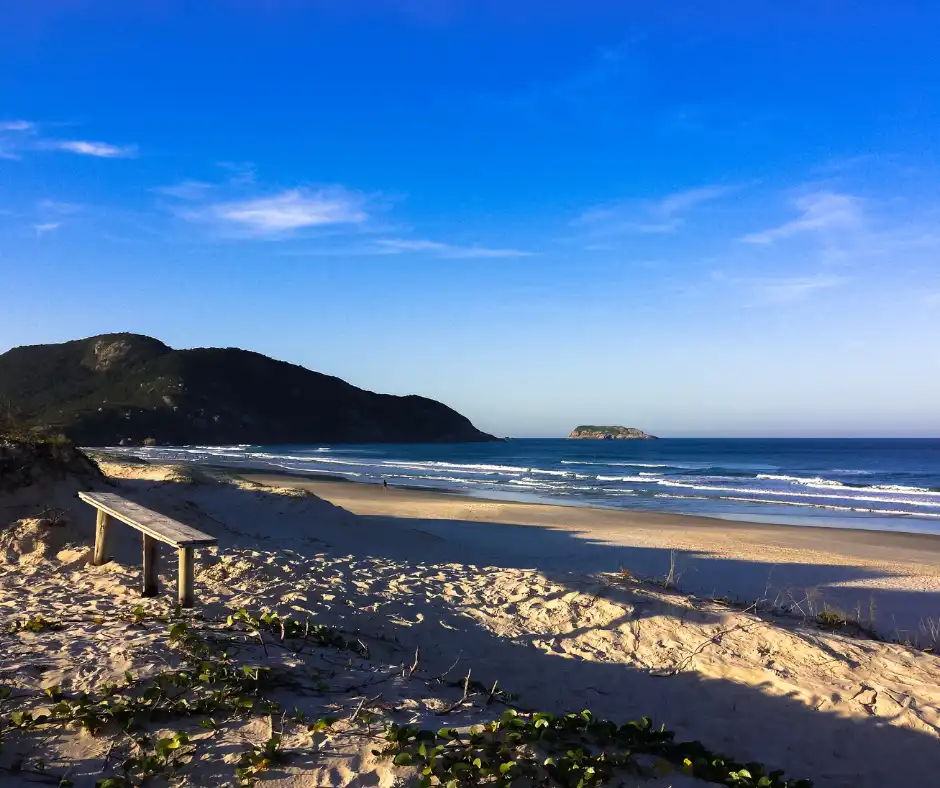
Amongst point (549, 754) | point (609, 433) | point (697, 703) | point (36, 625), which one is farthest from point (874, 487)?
point (609, 433)

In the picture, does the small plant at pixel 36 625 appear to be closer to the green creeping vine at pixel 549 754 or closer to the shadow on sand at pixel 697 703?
the shadow on sand at pixel 697 703

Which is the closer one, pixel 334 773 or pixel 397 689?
pixel 334 773

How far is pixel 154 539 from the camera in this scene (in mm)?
6004

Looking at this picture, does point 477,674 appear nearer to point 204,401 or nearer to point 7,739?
point 7,739

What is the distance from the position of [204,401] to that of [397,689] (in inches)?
4423

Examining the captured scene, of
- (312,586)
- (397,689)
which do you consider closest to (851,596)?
(312,586)

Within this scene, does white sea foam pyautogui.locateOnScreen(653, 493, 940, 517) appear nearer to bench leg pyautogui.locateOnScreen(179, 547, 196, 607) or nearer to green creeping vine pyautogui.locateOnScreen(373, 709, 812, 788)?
green creeping vine pyautogui.locateOnScreen(373, 709, 812, 788)

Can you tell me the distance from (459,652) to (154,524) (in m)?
2.90

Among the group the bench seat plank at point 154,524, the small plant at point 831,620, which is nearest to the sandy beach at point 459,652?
the small plant at point 831,620

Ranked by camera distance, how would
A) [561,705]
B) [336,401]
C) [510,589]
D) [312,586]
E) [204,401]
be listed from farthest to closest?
[336,401], [204,401], [510,589], [312,586], [561,705]

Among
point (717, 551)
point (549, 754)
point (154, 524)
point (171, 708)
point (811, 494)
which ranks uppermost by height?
point (154, 524)

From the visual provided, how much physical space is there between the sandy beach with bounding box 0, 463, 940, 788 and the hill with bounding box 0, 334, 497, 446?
279ft

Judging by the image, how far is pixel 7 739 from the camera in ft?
10.3

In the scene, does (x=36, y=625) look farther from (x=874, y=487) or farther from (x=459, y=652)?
(x=874, y=487)
